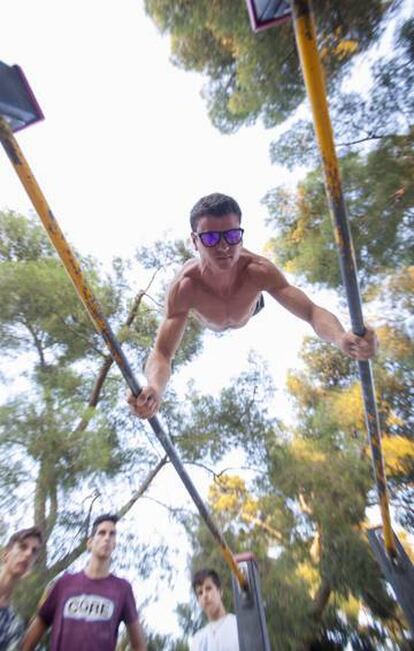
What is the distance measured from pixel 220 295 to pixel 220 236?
0.56 m

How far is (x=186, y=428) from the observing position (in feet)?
25.6

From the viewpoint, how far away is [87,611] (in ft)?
6.70

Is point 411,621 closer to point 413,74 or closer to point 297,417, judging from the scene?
point 297,417

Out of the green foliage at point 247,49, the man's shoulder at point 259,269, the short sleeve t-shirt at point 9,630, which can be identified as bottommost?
the short sleeve t-shirt at point 9,630

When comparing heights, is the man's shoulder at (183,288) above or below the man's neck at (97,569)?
above

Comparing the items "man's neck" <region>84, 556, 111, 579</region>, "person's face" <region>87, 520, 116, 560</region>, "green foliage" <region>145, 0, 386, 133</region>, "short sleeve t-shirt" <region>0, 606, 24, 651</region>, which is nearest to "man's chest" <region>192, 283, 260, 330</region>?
"person's face" <region>87, 520, 116, 560</region>

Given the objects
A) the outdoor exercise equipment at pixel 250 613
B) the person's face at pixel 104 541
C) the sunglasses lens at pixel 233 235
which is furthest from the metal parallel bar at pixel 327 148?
→ the outdoor exercise equipment at pixel 250 613

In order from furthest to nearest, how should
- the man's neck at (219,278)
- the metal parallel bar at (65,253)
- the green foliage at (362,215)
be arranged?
the green foliage at (362,215) → the man's neck at (219,278) → the metal parallel bar at (65,253)

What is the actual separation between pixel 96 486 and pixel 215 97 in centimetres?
606

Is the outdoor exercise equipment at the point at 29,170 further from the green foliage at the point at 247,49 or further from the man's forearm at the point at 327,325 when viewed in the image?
the green foliage at the point at 247,49

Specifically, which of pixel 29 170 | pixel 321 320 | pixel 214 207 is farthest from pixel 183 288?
pixel 29 170

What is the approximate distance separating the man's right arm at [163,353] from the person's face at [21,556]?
112cm

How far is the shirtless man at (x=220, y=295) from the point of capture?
1927 mm

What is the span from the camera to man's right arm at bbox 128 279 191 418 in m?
1.87
